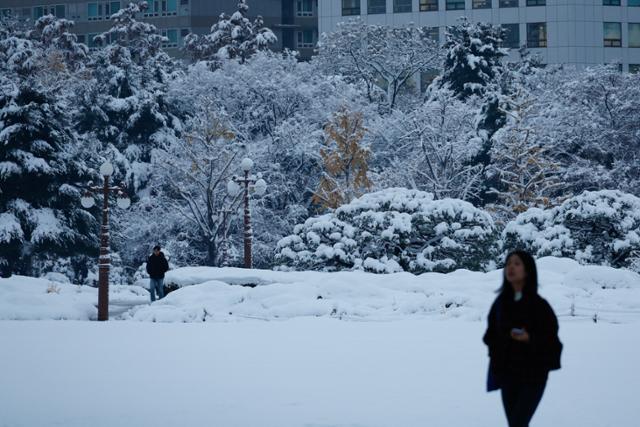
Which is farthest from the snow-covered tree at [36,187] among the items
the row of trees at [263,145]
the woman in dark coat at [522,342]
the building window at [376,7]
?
the building window at [376,7]

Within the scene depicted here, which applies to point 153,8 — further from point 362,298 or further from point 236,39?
point 362,298

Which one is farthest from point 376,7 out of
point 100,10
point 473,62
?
point 100,10

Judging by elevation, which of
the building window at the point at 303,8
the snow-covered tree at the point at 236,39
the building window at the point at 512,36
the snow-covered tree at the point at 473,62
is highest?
the building window at the point at 303,8

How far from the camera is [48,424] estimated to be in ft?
31.0

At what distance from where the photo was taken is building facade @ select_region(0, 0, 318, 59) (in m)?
90.9

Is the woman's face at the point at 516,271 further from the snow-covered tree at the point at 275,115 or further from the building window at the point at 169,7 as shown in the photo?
the building window at the point at 169,7

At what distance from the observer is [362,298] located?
74.8 ft

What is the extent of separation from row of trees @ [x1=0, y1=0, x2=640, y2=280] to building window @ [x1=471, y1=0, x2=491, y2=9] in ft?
71.9

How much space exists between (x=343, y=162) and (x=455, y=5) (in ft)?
129

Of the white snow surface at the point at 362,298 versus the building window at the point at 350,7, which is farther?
the building window at the point at 350,7

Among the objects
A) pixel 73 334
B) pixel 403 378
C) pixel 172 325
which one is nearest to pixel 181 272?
pixel 172 325

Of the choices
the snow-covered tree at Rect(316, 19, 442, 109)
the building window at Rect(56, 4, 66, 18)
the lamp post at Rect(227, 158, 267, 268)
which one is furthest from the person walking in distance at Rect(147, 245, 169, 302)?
the building window at Rect(56, 4, 66, 18)

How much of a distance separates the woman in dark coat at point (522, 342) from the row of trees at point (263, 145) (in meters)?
31.2

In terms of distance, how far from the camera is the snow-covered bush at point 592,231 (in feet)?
90.0
